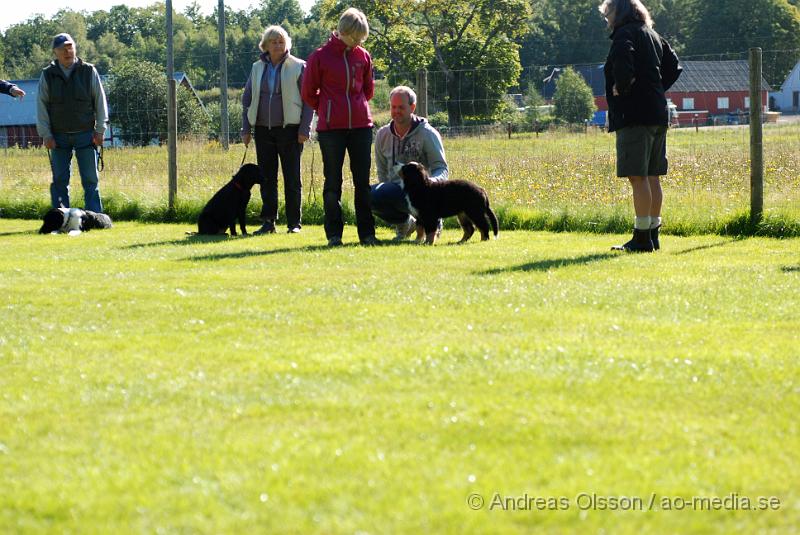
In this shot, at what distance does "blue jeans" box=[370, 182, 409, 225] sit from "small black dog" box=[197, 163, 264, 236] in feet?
4.92

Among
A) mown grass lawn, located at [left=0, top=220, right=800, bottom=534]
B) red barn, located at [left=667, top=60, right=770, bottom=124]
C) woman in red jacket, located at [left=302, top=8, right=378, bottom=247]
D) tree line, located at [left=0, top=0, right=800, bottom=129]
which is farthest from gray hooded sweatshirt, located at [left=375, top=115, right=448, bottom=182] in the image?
red barn, located at [left=667, top=60, right=770, bottom=124]

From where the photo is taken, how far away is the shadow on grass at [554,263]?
7723mm

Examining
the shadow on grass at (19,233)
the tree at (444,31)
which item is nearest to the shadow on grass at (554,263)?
the shadow on grass at (19,233)

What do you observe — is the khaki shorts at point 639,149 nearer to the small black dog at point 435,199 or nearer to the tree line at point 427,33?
the small black dog at point 435,199

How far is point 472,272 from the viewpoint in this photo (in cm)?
767

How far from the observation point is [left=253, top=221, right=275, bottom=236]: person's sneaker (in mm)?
11180

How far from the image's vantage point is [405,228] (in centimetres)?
1045

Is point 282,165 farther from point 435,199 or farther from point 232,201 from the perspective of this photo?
point 435,199

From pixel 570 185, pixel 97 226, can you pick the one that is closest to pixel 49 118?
pixel 97 226

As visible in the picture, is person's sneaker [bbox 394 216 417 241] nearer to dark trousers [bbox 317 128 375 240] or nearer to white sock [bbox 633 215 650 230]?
dark trousers [bbox 317 128 375 240]

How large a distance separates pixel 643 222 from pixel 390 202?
8.21 feet

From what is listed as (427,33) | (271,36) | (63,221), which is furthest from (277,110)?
(427,33)

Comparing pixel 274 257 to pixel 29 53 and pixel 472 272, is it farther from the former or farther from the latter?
pixel 29 53

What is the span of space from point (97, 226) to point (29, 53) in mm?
91994
